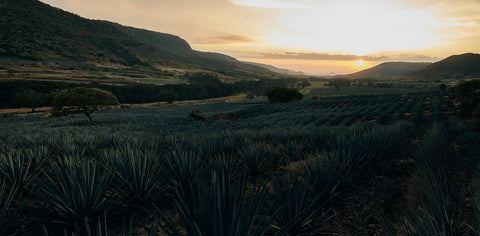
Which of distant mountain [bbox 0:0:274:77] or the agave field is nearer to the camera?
the agave field

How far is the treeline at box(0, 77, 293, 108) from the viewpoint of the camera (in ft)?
227

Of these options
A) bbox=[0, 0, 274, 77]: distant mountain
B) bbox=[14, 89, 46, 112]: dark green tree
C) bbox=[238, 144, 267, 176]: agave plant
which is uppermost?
bbox=[0, 0, 274, 77]: distant mountain

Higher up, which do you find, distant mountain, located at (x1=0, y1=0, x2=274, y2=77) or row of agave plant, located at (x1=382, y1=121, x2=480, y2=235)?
distant mountain, located at (x1=0, y1=0, x2=274, y2=77)

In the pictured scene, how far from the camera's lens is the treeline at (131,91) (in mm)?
69188

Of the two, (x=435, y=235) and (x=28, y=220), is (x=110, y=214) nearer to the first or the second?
(x=28, y=220)

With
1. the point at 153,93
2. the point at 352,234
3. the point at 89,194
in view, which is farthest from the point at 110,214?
the point at 153,93

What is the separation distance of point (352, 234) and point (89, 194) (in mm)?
3413

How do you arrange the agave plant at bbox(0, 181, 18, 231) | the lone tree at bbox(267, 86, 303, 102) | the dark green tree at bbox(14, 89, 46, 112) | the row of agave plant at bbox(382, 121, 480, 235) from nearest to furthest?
the row of agave plant at bbox(382, 121, 480, 235) < the agave plant at bbox(0, 181, 18, 231) < the dark green tree at bbox(14, 89, 46, 112) < the lone tree at bbox(267, 86, 303, 102)

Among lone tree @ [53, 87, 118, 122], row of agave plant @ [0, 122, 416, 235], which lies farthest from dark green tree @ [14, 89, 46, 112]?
row of agave plant @ [0, 122, 416, 235]

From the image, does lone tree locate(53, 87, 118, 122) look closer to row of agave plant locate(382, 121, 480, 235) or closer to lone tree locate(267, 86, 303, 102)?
row of agave plant locate(382, 121, 480, 235)

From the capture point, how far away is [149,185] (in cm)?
334

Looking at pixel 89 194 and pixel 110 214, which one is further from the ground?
pixel 89 194

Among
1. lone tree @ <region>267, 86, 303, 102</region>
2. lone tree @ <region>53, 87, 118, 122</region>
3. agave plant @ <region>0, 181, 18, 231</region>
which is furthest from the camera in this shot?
lone tree @ <region>267, 86, 303, 102</region>

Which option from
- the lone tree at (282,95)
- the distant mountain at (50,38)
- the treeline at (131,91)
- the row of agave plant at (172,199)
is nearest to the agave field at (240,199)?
the row of agave plant at (172,199)
